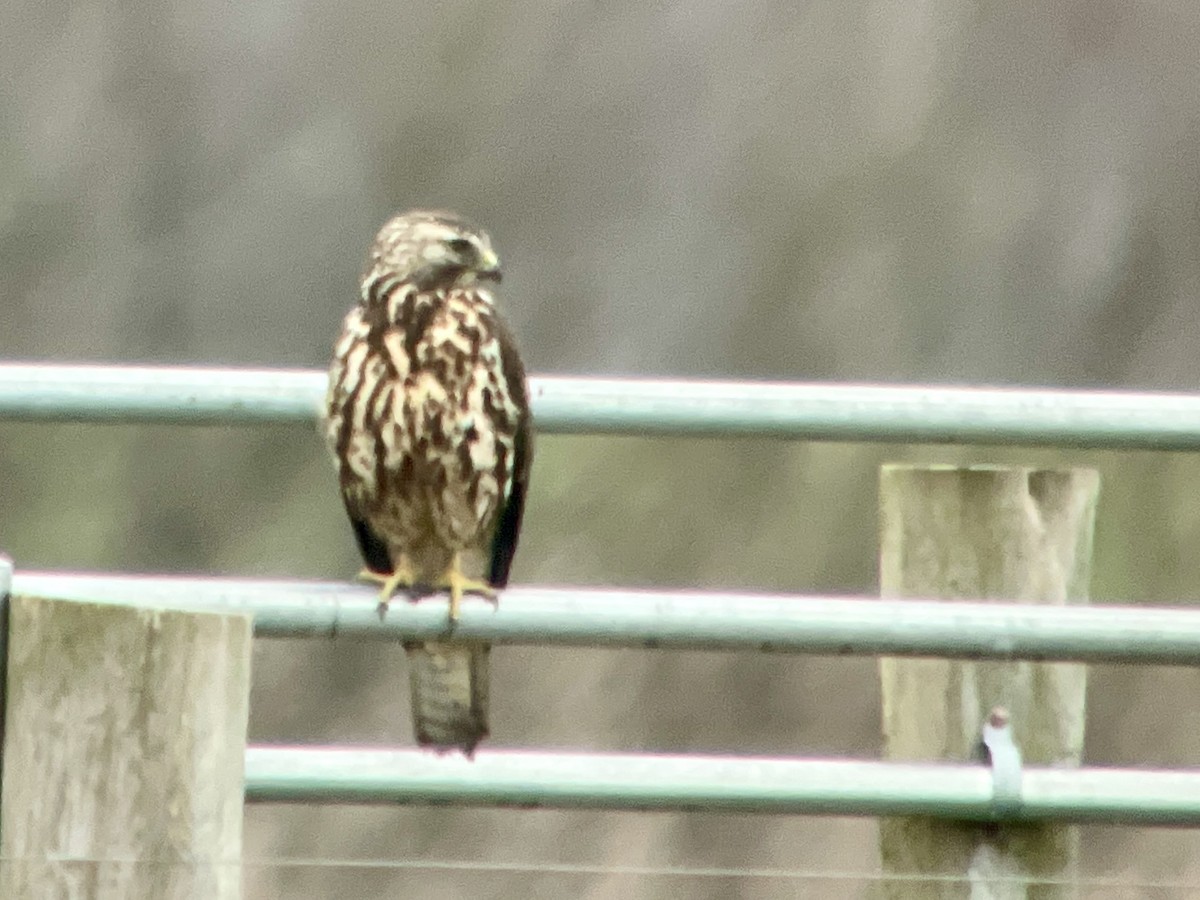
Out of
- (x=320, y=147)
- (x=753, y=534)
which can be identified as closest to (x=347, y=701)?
(x=753, y=534)

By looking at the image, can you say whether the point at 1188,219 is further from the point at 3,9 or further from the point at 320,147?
the point at 3,9

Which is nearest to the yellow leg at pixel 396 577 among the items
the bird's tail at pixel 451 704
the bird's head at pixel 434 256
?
the bird's tail at pixel 451 704

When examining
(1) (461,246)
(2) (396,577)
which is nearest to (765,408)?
(2) (396,577)

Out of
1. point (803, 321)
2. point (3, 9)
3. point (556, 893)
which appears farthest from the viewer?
point (3, 9)

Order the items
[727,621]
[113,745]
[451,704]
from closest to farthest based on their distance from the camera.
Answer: [113,745] → [727,621] → [451,704]

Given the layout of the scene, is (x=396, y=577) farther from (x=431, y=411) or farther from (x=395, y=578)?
(x=431, y=411)

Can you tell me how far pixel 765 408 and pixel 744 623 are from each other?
1.05 feet

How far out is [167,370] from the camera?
3020 mm

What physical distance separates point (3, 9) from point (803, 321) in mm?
3181

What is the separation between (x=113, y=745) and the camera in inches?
68.5

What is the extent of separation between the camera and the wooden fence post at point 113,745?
174 cm

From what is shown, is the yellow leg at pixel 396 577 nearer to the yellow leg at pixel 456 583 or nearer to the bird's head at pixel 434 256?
the yellow leg at pixel 456 583

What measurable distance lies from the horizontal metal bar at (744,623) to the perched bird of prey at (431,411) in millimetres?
1182

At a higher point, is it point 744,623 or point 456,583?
point 456,583
